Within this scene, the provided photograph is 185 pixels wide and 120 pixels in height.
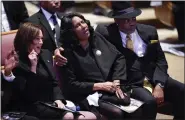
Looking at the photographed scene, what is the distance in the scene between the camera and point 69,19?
12.3 ft

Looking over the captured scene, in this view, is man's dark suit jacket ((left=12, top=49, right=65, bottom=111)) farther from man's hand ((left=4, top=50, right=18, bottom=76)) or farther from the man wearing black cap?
the man wearing black cap

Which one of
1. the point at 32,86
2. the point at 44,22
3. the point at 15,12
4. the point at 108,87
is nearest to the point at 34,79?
the point at 32,86

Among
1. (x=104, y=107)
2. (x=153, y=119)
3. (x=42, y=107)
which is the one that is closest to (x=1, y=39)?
(x=42, y=107)

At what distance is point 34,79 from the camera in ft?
11.5

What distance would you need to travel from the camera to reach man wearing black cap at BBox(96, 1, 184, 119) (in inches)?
156

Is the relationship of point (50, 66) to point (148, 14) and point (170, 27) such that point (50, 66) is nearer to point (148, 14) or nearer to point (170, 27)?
point (170, 27)

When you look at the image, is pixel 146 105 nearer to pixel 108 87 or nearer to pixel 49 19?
pixel 108 87

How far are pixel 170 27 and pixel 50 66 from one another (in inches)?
180

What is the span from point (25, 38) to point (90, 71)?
0.60m

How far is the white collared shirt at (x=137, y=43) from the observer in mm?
4062

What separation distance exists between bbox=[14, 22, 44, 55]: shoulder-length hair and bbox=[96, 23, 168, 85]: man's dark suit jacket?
0.75 m

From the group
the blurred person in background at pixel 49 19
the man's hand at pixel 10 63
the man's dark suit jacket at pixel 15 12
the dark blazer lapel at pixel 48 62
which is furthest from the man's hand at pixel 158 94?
the man's dark suit jacket at pixel 15 12

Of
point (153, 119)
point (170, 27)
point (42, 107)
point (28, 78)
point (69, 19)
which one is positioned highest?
point (69, 19)

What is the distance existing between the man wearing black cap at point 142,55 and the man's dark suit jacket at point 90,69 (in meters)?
0.15
